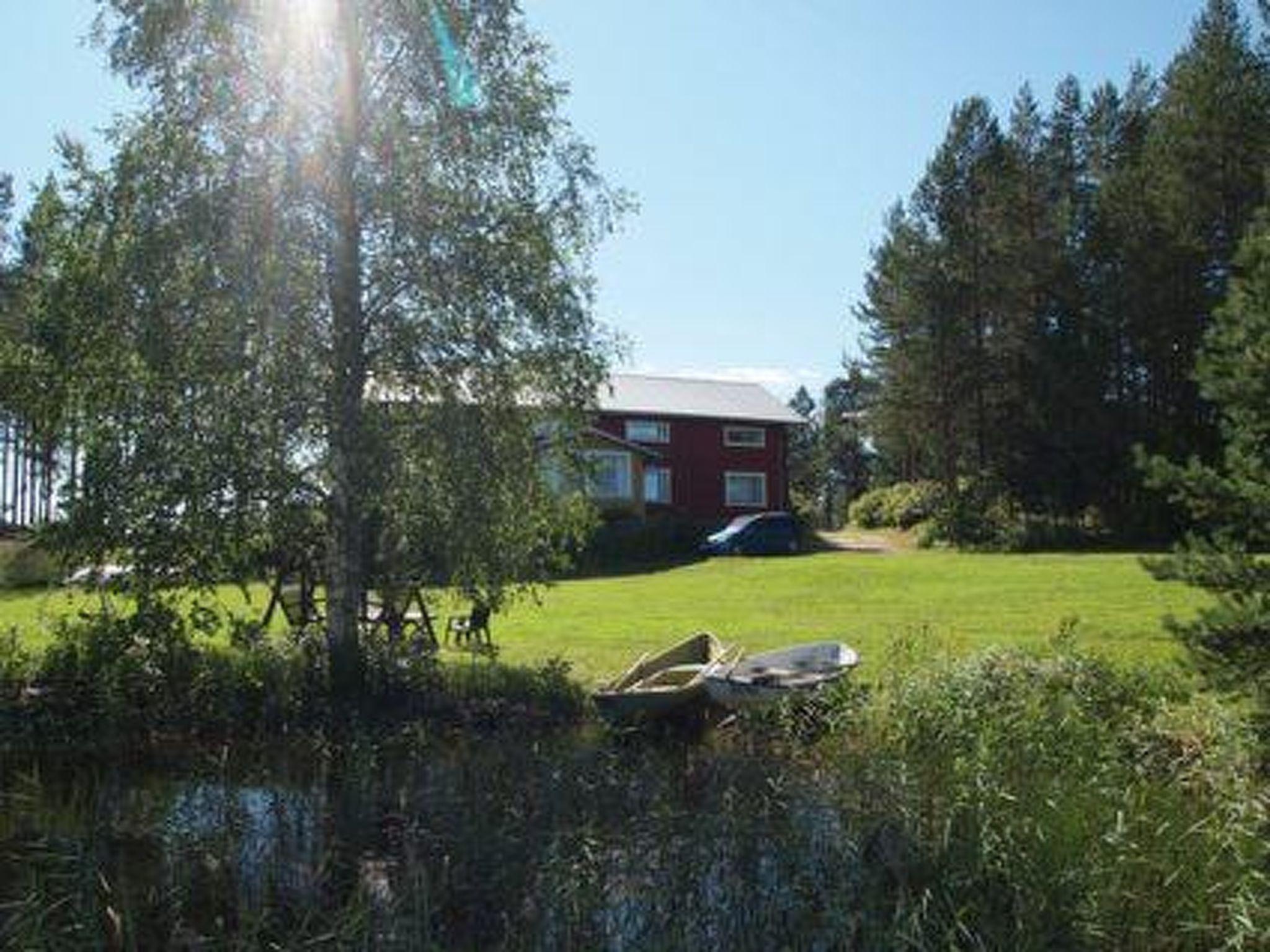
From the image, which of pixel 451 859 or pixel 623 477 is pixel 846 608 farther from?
pixel 623 477

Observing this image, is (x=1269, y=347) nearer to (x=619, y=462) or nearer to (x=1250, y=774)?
(x=1250, y=774)

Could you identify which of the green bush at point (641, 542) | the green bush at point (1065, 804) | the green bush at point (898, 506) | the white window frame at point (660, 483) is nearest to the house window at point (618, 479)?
the white window frame at point (660, 483)

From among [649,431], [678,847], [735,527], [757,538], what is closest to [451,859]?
[678,847]

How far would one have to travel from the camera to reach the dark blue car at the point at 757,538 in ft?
136

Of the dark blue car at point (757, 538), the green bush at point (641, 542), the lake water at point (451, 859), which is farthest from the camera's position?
the dark blue car at point (757, 538)

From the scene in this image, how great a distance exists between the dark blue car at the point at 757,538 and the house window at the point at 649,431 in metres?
9.20

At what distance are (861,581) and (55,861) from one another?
22995 mm

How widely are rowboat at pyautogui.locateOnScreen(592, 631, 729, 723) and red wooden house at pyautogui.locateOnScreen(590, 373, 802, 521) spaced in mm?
32914

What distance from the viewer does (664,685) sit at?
47.4ft

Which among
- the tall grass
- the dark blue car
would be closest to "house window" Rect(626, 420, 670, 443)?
the dark blue car

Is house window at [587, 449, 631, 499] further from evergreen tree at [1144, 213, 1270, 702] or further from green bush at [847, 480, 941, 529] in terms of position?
evergreen tree at [1144, 213, 1270, 702]

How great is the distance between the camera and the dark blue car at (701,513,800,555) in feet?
136

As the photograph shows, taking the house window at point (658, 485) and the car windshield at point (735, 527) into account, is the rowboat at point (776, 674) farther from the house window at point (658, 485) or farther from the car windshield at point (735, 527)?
the house window at point (658, 485)

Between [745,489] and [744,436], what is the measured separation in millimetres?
2017
